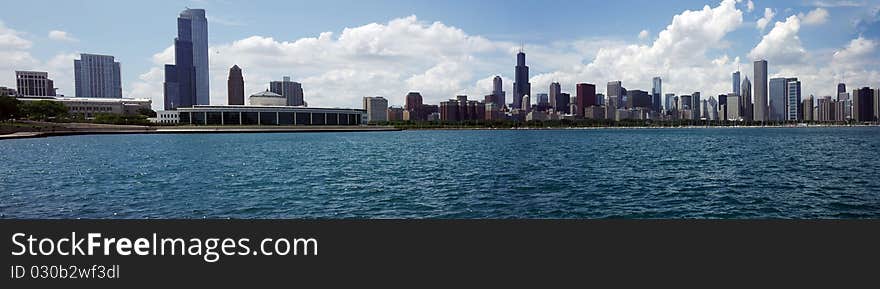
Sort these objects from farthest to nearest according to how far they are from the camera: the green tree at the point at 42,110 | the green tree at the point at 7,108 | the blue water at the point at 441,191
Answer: the green tree at the point at 42,110, the green tree at the point at 7,108, the blue water at the point at 441,191

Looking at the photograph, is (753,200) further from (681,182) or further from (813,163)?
(813,163)

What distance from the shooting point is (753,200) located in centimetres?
3042

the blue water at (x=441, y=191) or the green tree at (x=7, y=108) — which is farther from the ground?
the green tree at (x=7, y=108)

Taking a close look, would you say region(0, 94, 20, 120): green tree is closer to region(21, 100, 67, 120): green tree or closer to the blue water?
region(21, 100, 67, 120): green tree

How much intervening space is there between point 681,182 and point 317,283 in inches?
1247

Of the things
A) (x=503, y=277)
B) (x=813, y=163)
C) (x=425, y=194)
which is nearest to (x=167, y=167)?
(x=425, y=194)

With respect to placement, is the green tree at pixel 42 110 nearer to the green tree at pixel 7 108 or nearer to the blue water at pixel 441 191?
the green tree at pixel 7 108

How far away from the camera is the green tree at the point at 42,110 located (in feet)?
559

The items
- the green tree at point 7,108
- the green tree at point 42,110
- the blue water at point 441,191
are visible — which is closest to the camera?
the blue water at point 441,191

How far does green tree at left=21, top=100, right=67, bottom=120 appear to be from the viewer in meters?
170

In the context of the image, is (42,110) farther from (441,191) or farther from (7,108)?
(441,191)

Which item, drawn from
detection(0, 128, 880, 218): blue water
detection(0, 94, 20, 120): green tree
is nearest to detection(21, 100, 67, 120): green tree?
detection(0, 94, 20, 120): green tree

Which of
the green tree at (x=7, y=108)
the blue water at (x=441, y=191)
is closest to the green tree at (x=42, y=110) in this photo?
the green tree at (x=7, y=108)

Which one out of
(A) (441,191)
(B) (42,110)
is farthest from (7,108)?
(A) (441,191)
